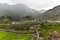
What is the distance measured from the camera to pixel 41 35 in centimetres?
4631

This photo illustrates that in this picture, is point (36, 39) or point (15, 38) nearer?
point (36, 39)

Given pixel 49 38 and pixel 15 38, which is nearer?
pixel 49 38

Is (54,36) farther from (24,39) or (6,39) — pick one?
(6,39)

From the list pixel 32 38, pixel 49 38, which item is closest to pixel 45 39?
pixel 49 38

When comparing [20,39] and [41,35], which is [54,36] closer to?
[41,35]

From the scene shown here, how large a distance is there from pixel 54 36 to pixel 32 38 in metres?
5.81

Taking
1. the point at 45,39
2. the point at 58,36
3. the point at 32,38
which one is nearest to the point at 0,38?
the point at 32,38

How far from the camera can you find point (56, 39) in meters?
44.1

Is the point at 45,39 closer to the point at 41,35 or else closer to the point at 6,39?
the point at 41,35

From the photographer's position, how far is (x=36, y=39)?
43500 millimetres

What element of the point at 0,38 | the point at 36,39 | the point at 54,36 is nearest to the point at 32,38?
the point at 36,39

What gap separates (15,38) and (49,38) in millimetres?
9422

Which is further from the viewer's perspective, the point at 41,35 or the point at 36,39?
the point at 41,35

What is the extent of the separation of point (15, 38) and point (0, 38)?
4.04 meters
